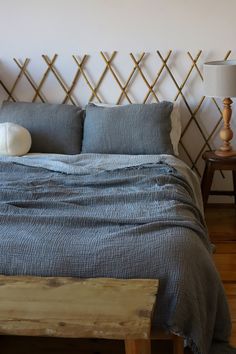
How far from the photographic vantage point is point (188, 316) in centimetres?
171

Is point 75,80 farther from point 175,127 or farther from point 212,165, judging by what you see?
point 212,165

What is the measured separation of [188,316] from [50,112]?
1852 millimetres

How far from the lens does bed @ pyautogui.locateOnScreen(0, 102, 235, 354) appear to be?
1731 millimetres

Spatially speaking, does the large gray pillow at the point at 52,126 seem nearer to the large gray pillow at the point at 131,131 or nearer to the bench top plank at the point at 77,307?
the large gray pillow at the point at 131,131

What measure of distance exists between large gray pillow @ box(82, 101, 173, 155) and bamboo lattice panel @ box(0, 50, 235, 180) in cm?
30

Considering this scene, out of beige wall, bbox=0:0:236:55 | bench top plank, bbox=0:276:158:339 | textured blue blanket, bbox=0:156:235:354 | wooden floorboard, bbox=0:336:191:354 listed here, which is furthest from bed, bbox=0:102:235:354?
beige wall, bbox=0:0:236:55

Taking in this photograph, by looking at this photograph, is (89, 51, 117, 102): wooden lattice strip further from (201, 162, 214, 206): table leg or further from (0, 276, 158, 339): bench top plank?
(0, 276, 158, 339): bench top plank

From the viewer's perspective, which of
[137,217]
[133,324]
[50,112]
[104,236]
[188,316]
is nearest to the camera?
[133,324]

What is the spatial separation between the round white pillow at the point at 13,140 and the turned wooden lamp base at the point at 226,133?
3.87ft

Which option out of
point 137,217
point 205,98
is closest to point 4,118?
point 205,98

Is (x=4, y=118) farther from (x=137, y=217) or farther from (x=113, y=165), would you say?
(x=137, y=217)

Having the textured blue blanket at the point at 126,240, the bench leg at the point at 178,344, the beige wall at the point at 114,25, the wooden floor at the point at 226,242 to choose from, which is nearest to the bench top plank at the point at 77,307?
the textured blue blanket at the point at 126,240

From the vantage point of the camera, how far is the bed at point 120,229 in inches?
68.2

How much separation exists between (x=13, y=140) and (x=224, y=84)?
49.5 inches
